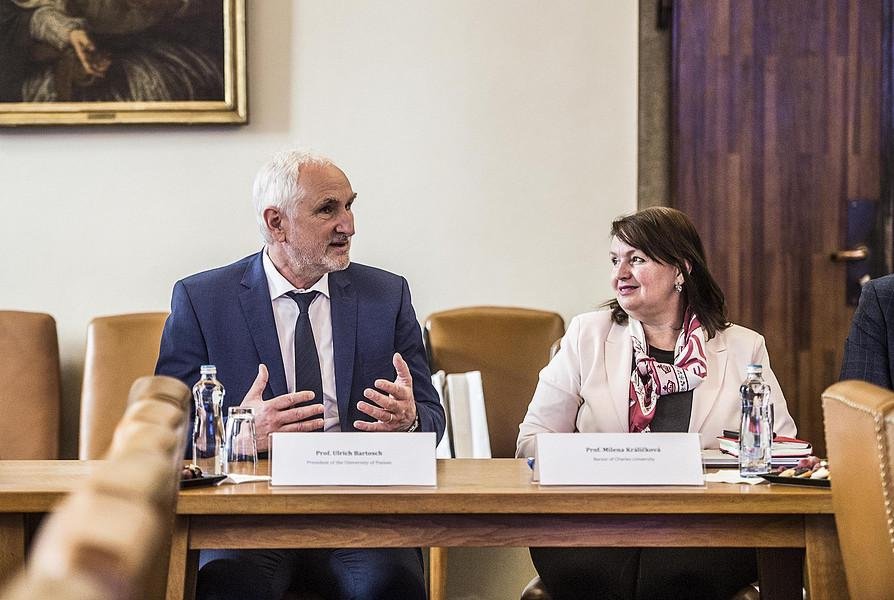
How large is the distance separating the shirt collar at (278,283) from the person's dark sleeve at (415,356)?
0.23 meters

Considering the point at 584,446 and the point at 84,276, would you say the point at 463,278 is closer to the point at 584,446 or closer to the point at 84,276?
the point at 84,276

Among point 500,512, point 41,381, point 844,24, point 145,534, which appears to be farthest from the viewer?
point 844,24

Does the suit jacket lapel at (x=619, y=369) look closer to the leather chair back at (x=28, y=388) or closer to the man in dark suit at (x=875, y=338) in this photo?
the man in dark suit at (x=875, y=338)

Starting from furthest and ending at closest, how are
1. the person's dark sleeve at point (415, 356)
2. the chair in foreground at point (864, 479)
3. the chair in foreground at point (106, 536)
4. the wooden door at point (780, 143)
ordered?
the wooden door at point (780, 143), the person's dark sleeve at point (415, 356), the chair in foreground at point (864, 479), the chair in foreground at point (106, 536)

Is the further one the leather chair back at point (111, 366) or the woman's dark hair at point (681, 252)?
the leather chair back at point (111, 366)

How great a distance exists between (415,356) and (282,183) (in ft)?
2.01

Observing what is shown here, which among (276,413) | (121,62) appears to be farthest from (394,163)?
(276,413)

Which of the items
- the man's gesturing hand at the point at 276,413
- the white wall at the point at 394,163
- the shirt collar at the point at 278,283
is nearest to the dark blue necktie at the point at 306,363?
the shirt collar at the point at 278,283

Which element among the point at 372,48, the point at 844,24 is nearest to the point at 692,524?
the point at 372,48

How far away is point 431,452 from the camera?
1974 mm

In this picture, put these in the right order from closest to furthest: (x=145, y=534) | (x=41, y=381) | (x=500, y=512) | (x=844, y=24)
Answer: (x=145, y=534) → (x=500, y=512) → (x=41, y=381) → (x=844, y=24)

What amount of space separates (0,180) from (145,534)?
4.04 metres

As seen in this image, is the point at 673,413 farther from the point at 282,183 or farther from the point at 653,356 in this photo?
the point at 282,183

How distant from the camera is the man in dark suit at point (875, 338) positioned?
293 centimetres
